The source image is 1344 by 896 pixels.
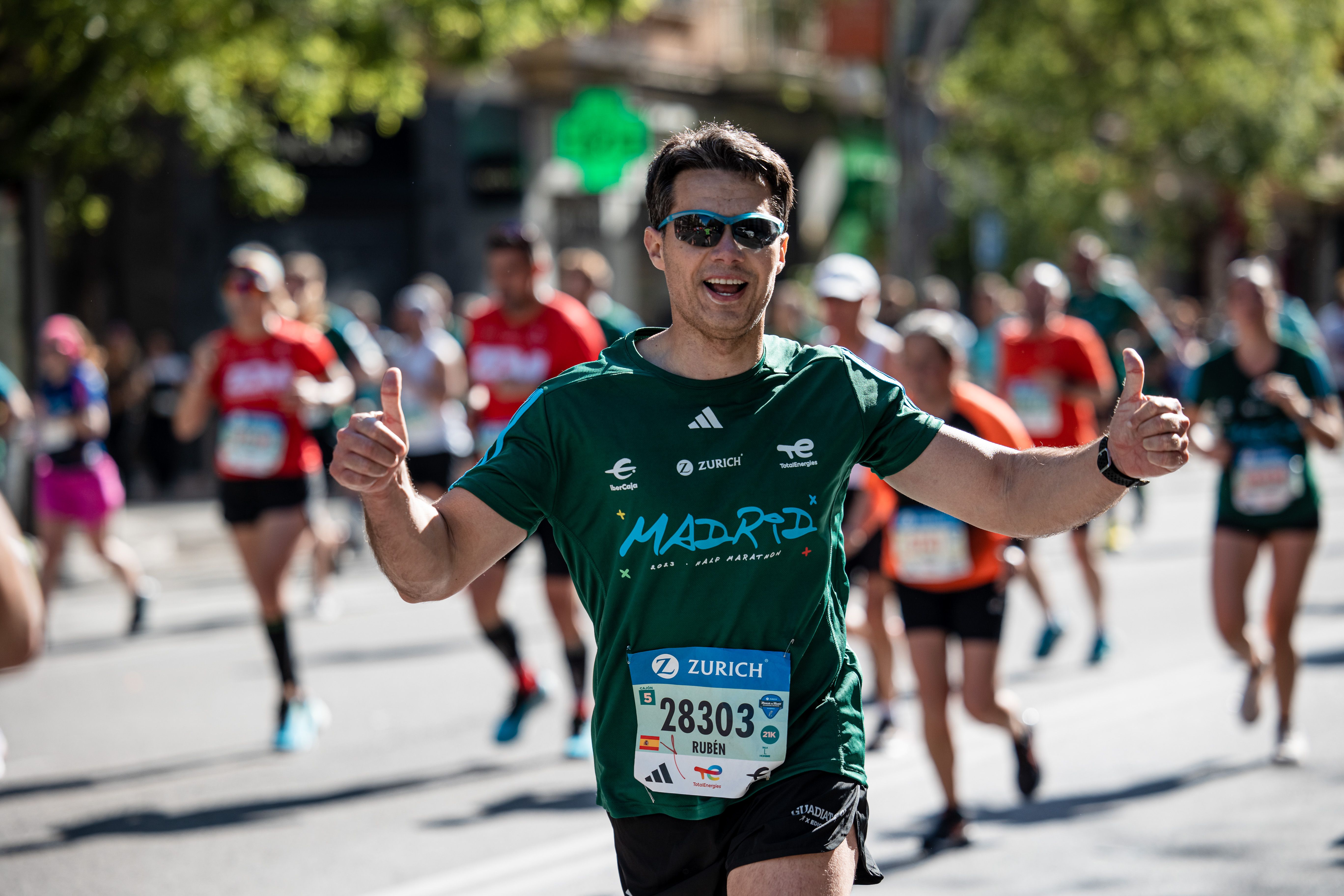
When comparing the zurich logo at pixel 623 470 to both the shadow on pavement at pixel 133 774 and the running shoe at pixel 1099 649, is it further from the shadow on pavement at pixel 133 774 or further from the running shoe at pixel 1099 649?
the running shoe at pixel 1099 649

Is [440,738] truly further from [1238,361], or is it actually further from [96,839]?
[1238,361]

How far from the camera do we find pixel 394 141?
2209cm

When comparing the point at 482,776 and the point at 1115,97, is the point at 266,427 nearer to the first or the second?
the point at 482,776

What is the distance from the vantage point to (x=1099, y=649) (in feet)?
30.0

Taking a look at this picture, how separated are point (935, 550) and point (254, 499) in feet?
11.1

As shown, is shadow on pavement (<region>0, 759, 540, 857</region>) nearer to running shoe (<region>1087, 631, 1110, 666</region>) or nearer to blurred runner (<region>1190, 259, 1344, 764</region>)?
blurred runner (<region>1190, 259, 1344, 764</region>)

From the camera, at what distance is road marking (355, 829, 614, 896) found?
18.0 feet

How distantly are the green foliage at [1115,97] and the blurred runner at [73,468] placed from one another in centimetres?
1778

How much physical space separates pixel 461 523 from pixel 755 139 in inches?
37.6

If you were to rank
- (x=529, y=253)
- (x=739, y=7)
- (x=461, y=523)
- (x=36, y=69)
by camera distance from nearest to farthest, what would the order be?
(x=461, y=523) < (x=529, y=253) < (x=36, y=69) < (x=739, y=7)

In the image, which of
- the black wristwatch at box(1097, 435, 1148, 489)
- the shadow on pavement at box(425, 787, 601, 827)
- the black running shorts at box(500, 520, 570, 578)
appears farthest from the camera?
the black running shorts at box(500, 520, 570, 578)

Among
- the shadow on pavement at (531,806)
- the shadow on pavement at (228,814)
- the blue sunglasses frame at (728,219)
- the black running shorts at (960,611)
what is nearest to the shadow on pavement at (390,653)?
the shadow on pavement at (228,814)

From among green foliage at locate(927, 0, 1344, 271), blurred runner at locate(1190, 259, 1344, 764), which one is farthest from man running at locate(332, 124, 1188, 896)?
green foliage at locate(927, 0, 1344, 271)

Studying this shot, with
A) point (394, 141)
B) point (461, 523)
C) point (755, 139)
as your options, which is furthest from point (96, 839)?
point (394, 141)
